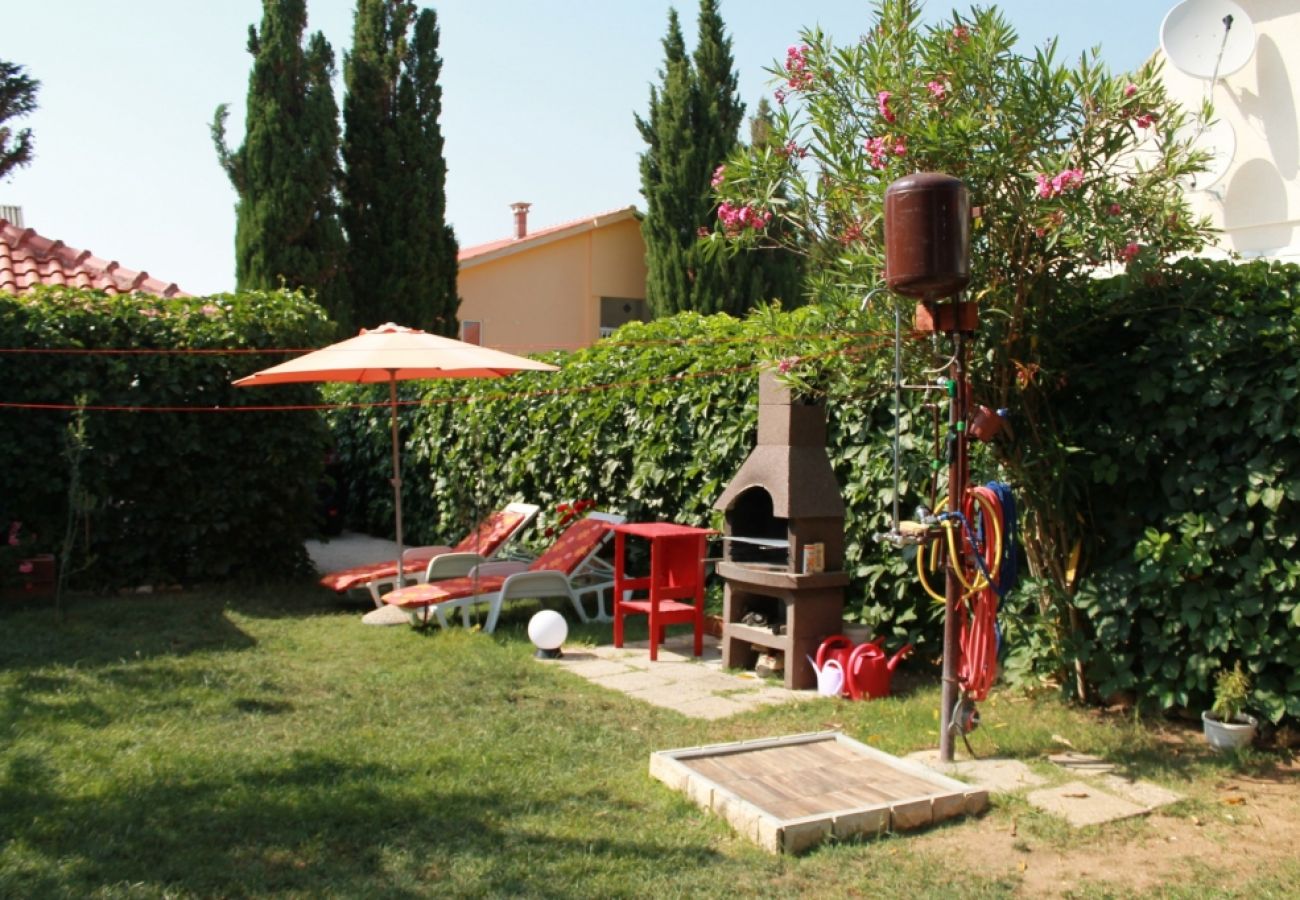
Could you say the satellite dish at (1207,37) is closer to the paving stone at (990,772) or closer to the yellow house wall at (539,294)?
the paving stone at (990,772)

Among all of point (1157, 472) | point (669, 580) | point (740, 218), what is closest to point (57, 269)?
point (669, 580)

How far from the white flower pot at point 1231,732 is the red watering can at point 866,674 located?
5.66ft

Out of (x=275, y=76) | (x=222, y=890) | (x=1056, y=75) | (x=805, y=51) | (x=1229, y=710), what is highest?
(x=275, y=76)

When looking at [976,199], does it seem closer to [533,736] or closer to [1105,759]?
[1105,759]

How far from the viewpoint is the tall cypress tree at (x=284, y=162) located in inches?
824

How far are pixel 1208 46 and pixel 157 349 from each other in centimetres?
973

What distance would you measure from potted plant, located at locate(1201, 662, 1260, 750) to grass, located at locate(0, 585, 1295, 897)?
0.77 feet

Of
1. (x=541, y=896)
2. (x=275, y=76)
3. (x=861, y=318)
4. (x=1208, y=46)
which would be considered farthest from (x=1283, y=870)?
(x=275, y=76)

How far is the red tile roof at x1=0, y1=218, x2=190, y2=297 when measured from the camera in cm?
1153

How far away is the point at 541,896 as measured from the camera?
11.9 feet

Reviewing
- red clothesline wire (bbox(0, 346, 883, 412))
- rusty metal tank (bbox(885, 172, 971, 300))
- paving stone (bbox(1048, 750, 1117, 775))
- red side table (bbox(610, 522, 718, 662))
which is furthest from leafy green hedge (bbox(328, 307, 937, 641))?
paving stone (bbox(1048, 750, 1117, 775))

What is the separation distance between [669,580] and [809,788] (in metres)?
→ 3.34

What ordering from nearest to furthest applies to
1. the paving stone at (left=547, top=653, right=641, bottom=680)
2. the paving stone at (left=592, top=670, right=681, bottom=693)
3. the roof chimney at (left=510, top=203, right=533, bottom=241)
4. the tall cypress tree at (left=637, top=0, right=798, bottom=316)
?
the paving stone at (left=592, top=670, right=681, bottom=693), the paving stone at (left=547, top=653, right=641, bottom=680), the tall cypress tree at (left=637, top=0, right=798, bottom=316), the roof chimney at (left=510, top=203, right=533, bottom=241)

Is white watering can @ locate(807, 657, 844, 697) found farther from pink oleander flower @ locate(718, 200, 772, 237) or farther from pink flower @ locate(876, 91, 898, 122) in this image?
pink flower @ locate(876, 91, 898, 122)
